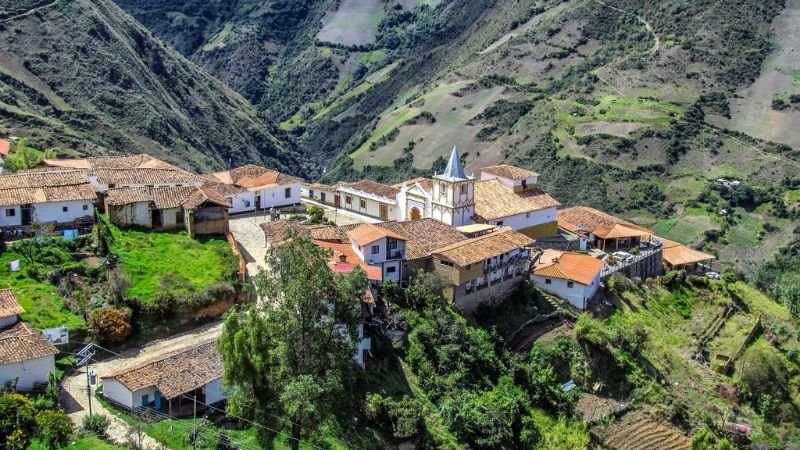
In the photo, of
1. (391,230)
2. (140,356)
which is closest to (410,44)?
(391,230)

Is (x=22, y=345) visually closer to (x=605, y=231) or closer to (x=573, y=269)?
(x=573, y=269)

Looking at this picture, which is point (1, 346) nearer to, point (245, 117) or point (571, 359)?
point (571, 359)

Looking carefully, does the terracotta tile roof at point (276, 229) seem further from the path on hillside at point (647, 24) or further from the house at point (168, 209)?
the path on hillside at point (647, 24)

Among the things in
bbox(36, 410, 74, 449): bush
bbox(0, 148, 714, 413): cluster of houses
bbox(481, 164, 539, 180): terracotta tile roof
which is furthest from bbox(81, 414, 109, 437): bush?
bbox(481, 164, 539, 180): terracotta tile roof

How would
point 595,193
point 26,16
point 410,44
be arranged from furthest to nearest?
1. point 410,44
2. point 26,16
3. point 595,193

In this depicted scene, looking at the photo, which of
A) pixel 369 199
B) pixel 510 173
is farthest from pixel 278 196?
pixel 510 173
